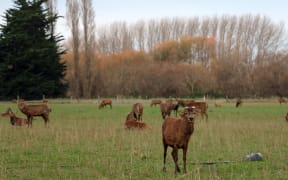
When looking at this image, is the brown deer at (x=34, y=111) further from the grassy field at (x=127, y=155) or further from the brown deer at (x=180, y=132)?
the brown deer at (x=180, y=132)

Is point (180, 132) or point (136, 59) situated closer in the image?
point (180, 132)

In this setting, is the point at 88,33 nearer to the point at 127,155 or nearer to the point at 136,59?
the point at 136,59

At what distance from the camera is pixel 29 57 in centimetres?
5419

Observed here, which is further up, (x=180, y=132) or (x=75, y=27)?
(x=75, y=27)

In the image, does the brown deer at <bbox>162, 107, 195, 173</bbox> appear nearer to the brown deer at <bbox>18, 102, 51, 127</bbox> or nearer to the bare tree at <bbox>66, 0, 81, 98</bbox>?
the brown deer at <bbox>18, 102, 51, 127</bbox>

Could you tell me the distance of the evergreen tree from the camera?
54.1m

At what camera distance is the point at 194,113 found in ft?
30.6

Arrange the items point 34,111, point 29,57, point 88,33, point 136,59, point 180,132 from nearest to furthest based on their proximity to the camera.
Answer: point 180,132
point 34,111
point 29,57
point 88,33
point 136,59

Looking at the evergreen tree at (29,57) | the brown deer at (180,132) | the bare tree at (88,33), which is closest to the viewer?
the brown deer at (180,132)

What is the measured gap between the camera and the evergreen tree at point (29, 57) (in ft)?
177

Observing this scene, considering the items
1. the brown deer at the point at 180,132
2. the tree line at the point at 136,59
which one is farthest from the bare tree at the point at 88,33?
the brown deer at the point at 180,132

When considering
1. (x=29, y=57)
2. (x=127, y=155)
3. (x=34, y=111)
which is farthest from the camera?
(x=29, y=57)

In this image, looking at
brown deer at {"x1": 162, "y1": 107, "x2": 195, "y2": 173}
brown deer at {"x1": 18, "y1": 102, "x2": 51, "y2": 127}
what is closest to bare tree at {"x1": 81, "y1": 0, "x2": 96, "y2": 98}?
brown deer at {"x1": 18, "y1": 102, "x2": 51, "y2": 127}

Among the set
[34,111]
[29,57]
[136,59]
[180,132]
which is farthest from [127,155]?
[136,59]
